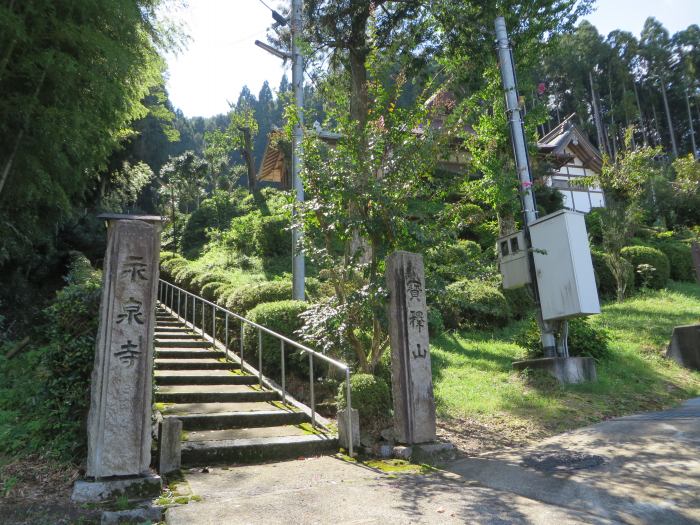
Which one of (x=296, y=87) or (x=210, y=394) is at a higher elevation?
(x=296, y=87)

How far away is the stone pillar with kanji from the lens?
13.6ft

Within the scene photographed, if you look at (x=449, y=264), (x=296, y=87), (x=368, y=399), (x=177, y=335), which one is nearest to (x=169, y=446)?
(x=368, y=399)

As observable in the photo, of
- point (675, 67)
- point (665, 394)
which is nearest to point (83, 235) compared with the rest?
point (665, 394)

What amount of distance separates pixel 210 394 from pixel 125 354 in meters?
2.68

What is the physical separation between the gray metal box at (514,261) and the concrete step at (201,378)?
4.90 metres

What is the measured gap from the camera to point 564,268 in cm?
828

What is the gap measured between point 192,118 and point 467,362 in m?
57.7

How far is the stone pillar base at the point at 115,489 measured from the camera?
394cm

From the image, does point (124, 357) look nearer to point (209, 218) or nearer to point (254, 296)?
point (254, 296)

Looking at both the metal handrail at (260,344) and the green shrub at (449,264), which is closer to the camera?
the metal handrail at (260,344)

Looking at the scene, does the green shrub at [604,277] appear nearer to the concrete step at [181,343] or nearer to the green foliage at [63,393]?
the concrete step at [181,343]

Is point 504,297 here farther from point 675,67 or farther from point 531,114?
point 675,67

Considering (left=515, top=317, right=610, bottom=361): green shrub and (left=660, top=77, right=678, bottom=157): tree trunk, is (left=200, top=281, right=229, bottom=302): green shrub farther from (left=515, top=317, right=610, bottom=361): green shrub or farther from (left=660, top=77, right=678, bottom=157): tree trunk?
(left=660, top=77, right=678, bottom=157): tree trunk

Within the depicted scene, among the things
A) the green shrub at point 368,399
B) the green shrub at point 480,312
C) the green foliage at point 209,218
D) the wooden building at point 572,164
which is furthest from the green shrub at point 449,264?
the green foliage at point 209,218
